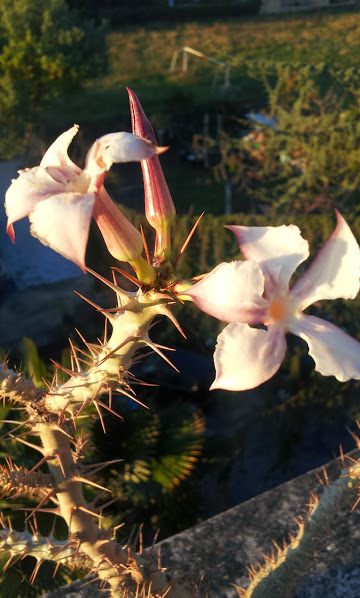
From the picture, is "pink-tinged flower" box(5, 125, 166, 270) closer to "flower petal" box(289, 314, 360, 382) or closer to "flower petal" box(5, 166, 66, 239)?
"flower petal" box(5, 166, 66, 239)

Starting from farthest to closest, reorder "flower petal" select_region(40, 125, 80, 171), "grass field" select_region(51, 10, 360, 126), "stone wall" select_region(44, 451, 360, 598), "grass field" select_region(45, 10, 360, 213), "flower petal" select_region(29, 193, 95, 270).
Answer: "grass field" select_region(51, 10, 360, 126) → "grass field" select_region(45, 10, 360, 213) → "stone wall" select_region(44, 451, 360, 598) → "flower petal" select_region(40, 125, 80, 171) → "flower petal" select_region(29, 193, 95, 270)

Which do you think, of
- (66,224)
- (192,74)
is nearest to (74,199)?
(66,224)

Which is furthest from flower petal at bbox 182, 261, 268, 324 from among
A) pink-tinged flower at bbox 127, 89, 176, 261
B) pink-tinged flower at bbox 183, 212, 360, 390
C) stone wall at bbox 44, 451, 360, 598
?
stone wall at bbox 44, 451, 360, 598

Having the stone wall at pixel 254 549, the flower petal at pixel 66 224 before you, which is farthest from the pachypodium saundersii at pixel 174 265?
the stone wall at pixel 254 549

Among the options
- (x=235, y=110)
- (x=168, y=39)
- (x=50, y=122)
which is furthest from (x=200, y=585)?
(x=168, y=39)

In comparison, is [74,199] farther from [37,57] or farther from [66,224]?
[37,57]

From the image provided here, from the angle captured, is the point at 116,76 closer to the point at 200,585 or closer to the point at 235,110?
the point at 235,110
